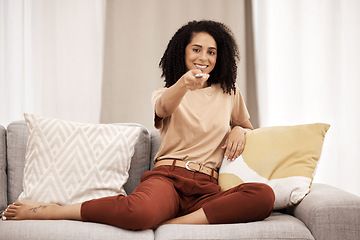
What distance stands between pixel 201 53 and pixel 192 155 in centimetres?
48

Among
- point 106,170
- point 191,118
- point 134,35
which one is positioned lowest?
point 106,170

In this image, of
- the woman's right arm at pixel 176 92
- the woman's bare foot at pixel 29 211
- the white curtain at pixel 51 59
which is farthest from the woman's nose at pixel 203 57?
the white curtain at pixel 51 59

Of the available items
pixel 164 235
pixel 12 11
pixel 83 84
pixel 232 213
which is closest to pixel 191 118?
pixel 232 213

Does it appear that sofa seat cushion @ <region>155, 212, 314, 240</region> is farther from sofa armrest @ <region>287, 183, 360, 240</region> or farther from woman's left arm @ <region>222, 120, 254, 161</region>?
woman's left arm @ <region>222, 120, 254, 161</region>

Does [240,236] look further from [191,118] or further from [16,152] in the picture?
[16,152]

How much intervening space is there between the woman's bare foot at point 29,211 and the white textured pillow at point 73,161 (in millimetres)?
127

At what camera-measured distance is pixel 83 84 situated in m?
2.64

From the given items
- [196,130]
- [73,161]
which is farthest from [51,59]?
[196,130]

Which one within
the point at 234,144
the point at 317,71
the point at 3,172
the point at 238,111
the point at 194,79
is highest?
the point at 317,71

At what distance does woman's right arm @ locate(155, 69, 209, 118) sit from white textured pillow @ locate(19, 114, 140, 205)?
216 millimetres

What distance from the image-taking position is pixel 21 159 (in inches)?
70.4

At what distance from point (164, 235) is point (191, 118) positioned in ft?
2.02

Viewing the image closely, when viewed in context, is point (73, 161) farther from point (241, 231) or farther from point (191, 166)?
point (241, 231)

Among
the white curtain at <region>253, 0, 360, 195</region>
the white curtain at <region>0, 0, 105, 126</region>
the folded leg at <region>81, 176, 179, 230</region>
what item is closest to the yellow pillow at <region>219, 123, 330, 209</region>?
the folded leg at <region>81, 176, 179, 230</region>
